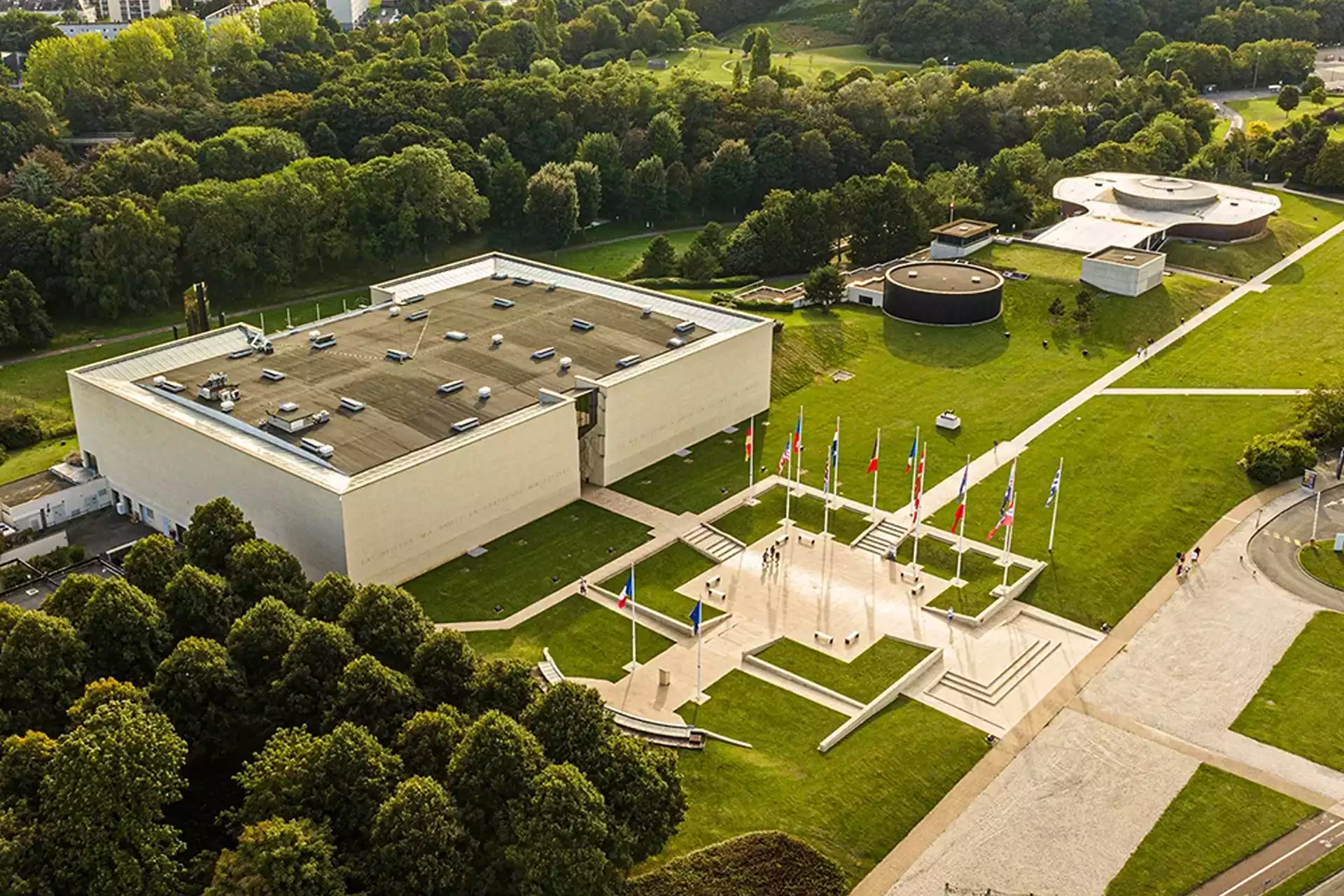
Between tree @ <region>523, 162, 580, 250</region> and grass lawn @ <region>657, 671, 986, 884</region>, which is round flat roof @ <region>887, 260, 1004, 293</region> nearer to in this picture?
tree @ <region>523, 162, 580, 250</region>

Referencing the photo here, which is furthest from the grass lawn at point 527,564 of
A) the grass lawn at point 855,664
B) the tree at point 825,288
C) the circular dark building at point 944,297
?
the circular dark building at point 944,297

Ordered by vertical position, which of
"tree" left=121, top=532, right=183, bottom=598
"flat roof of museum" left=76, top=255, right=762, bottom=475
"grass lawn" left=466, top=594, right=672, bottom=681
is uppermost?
"flat roof of museum" left=76, top=255, right=762, bottom=475

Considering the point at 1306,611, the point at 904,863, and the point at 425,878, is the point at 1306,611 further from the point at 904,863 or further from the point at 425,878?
the point at 425,878

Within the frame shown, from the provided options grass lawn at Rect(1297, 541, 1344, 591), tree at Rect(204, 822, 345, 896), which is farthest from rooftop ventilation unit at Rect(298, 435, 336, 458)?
grass lawn at Rect(1297, 541, 1344, 591)

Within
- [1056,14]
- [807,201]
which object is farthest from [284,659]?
[1056,14]

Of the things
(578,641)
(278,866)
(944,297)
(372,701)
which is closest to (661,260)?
(944,297)

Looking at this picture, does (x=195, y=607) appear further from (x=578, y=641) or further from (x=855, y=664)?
(x=855, y=664)
